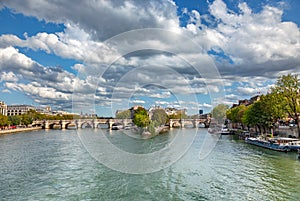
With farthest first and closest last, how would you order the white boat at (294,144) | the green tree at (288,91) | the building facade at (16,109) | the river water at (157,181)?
the building facade at (16,109) → the green tree at (288,91) → the white boat at (294,144) → the river water at (157,181)

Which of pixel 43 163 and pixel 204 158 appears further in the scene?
pixel 204 158

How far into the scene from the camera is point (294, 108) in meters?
32.0

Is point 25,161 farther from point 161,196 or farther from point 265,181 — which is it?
point 265,181

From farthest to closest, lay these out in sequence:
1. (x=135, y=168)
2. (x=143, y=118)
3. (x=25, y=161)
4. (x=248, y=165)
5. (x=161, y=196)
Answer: (x=143, y=118), (x=25, y=161), (x=248, y=165), (x=135, y=168), (x=161, y=196)

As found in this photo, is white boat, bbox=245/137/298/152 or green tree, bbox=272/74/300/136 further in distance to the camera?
green tree, bbox=272/74/300/136

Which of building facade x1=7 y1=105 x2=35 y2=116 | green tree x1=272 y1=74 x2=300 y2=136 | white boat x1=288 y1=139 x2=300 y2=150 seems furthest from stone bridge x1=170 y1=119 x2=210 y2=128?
building facade x1=7 y1=105 x2=35 y2=116

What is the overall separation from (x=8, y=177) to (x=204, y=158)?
610 inches

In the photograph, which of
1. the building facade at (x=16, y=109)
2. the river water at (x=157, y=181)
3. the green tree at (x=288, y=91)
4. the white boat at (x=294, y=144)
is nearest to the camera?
the river water at (x=157, y=181)

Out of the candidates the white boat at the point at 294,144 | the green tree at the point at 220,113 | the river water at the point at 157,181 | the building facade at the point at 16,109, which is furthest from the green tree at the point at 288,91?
the building facade at the point at 16,109

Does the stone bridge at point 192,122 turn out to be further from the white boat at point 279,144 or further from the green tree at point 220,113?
the white boat at point 279,144

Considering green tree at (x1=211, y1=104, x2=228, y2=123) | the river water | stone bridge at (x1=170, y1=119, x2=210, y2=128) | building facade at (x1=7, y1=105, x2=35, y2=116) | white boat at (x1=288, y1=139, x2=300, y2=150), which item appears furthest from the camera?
building facade at (x1=7, y1=105, x2=35, y2=116)

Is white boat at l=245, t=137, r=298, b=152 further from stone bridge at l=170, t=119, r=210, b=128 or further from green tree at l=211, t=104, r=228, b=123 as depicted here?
stone bridge at l=170, t=119, r=210, b=128

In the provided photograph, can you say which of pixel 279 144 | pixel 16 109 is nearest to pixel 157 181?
pixel 279 144

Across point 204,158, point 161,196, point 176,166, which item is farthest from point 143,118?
Result: point 161,196
